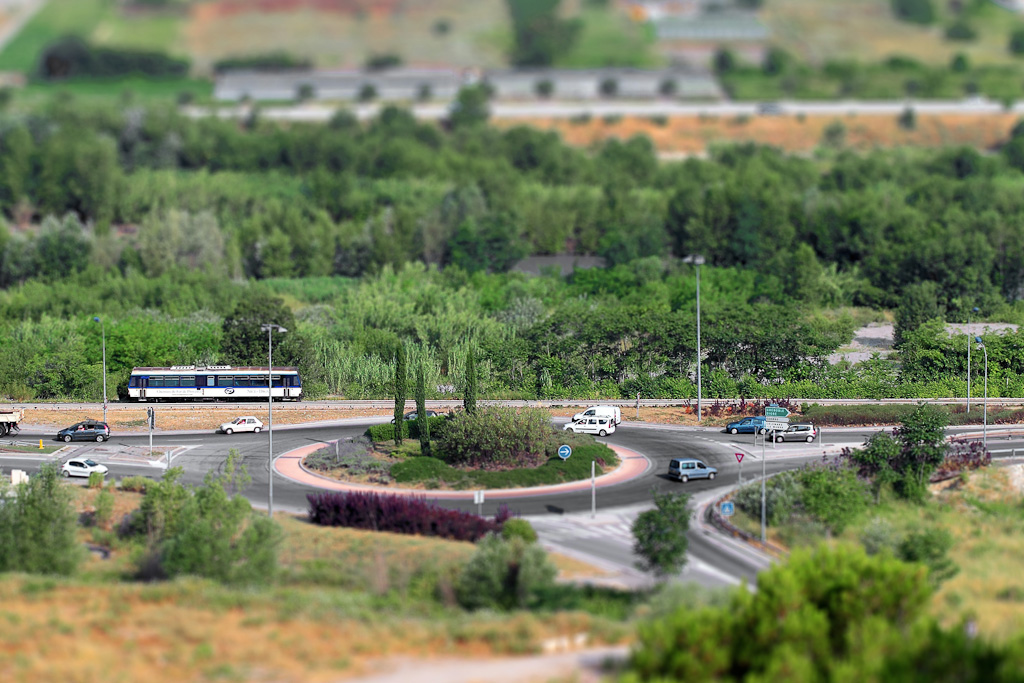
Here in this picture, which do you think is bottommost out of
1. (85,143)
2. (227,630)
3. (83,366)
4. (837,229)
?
(227,630)

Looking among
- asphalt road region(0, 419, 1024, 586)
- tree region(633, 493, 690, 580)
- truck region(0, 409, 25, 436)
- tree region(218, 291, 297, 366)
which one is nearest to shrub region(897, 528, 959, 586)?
asphalt road region(0, 419, 1024, 586)

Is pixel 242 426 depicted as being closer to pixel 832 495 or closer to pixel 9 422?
pixel 9 422

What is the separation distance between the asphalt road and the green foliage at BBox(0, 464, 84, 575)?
9624 mm

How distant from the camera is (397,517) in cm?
5072

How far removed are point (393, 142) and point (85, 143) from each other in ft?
120

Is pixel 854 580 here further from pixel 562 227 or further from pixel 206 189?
pixel 206 189

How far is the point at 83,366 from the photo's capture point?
80625 mm

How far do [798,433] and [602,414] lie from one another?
1057 centimetres

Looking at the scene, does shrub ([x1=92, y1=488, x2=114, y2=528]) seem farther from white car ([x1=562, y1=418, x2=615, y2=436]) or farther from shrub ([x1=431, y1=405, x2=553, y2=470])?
white car ([x1=562, y1=418, x2=615, y2=436])

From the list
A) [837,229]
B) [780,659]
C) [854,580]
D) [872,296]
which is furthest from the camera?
[837,229]

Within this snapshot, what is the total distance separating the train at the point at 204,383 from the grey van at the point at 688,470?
96.9ft

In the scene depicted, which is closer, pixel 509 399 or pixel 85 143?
pixel 509 399

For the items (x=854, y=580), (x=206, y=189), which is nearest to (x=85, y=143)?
(x=206, y=189)

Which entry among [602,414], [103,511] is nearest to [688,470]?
[602,414]
